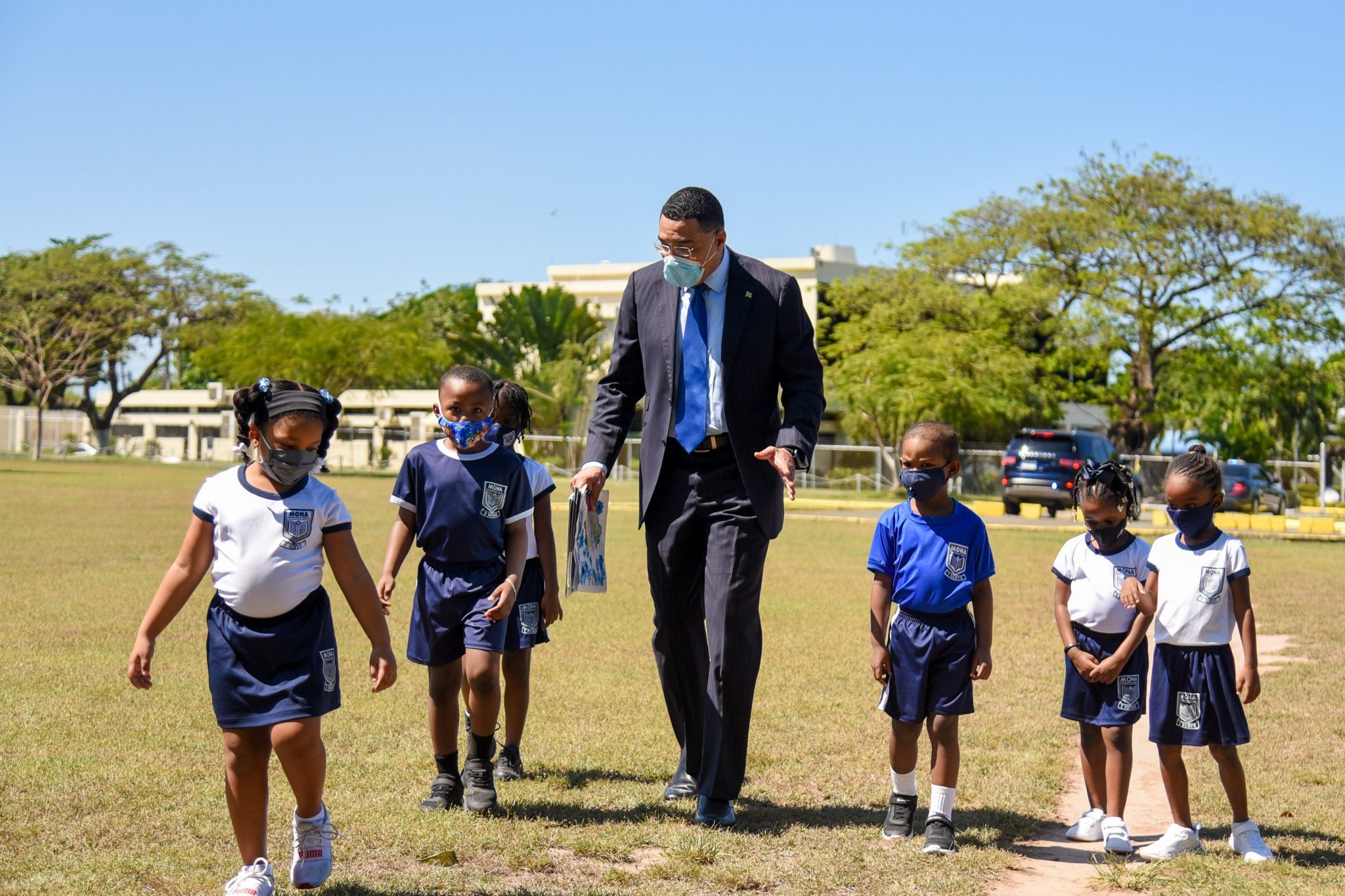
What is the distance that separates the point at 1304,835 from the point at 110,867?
13.0 ft

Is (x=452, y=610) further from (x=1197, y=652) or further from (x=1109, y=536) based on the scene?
(x=1197, y=652)

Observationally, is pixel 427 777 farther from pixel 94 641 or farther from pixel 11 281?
pixel 11 281

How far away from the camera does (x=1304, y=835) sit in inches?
193

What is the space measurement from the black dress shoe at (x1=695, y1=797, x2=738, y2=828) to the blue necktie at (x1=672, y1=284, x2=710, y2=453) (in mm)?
1256

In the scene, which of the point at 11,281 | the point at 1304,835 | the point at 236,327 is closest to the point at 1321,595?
the point at 1304,835

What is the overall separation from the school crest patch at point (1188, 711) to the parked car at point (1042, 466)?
23283 mm

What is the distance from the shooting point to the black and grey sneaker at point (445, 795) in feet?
16.2

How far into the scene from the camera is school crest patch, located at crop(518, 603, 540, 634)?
17.0 feet

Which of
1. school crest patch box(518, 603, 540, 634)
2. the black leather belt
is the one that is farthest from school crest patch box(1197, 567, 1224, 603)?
school crest patch box(518, 603, 540, 634)

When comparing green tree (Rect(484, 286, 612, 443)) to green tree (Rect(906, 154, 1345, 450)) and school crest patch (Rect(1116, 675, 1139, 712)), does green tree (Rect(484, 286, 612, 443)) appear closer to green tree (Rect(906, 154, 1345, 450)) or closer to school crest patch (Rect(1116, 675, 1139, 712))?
green tree (Rect(906, 154, 1345, 450))

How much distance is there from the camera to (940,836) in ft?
15.0

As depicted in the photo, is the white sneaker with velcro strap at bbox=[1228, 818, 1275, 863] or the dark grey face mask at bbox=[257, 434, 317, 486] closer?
the dark grey face mask at bbox=[257, 434, 317, 486]

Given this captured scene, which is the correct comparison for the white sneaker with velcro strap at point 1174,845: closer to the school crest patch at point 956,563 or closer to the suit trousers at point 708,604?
the school crest patch at point 956,563

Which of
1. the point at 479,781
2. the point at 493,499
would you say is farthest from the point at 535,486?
the point at 479,781
